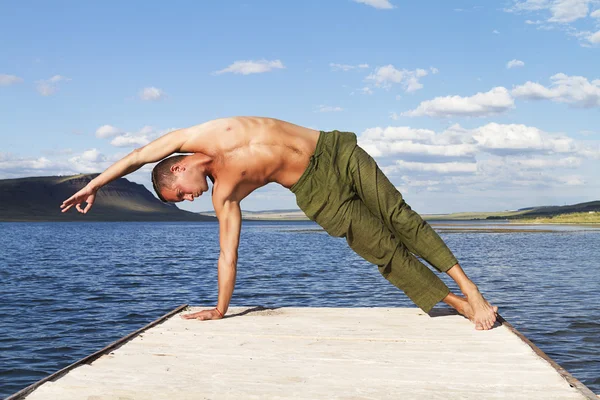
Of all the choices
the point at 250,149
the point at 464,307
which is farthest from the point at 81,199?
the point at 464,307

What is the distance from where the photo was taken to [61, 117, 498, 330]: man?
19.9 ft

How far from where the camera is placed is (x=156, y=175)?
19.5ft

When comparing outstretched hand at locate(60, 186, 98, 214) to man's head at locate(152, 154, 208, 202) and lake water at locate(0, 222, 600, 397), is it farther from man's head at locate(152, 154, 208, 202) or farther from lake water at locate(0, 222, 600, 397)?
lake water at locate(0, 222, 600, 397)

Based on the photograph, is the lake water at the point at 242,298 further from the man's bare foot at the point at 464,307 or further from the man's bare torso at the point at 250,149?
the man's bare torso at the point at 250,149

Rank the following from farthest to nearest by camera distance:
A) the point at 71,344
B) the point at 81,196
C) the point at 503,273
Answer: the point at 503,273, the point at 71,344, the point at 81,196

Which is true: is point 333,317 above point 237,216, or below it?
below

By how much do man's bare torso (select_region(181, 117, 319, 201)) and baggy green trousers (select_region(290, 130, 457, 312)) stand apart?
16 cm

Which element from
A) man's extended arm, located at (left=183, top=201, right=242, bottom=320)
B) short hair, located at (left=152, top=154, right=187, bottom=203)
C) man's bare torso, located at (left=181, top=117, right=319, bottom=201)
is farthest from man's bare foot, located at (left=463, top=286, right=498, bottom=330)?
short hair, located at (left=152, top=154, right=187, bottom=203)

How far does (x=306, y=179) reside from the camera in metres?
6.16

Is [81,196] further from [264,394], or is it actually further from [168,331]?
[264,394]

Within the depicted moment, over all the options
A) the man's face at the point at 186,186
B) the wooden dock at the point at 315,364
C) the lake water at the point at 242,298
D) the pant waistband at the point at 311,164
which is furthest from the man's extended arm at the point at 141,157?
the lake water at the point at 242,298

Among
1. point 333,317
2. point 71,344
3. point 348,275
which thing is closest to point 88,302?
A: point 71,344

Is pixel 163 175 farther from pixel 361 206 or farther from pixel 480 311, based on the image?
pixel 480 311

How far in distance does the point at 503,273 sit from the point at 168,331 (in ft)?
73.3
